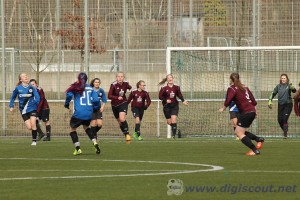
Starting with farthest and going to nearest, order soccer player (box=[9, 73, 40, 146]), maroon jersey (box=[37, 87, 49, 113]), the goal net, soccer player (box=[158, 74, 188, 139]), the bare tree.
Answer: the bare tree
the goal net
soccer player (box=[158, 74, 188, 139])
maroon jersey (box=[37, 87, 49, 113])
soccer player (box=[9, 73, 40, 146])

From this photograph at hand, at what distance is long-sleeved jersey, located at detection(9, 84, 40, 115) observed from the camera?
28.2m

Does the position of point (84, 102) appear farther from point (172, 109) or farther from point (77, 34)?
point (77, 34)

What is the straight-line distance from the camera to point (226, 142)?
2905cm

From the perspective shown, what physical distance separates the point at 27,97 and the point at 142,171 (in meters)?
9.89

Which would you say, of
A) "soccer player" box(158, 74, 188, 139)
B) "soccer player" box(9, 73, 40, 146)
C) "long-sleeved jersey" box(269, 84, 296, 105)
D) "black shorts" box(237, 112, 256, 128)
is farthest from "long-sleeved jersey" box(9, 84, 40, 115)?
"long-sleeved jersey" box(269, 84, 296, 105)

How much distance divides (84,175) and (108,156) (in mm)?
4896

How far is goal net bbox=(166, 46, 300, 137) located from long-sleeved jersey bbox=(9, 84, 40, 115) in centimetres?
606

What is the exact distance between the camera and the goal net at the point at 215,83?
33.9 metres

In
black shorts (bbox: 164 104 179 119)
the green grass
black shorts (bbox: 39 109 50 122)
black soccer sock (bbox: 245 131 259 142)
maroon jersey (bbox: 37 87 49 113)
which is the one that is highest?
maroon jersey (bbox: 37 87 49 113)

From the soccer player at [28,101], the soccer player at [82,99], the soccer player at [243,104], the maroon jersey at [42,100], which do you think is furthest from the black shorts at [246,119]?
the maroon jersey at [42,100]

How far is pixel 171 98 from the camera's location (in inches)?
1245

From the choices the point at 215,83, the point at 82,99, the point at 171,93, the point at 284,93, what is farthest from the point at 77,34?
the point at 82,99

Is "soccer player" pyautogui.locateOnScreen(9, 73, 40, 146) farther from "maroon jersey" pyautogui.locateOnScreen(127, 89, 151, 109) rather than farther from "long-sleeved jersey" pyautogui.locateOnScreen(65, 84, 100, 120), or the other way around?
"long-sleeved jersey" pyautogui.locateOnScreen(65, 84, 100, 120)

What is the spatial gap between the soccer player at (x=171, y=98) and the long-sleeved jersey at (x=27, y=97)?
4.70 meters
